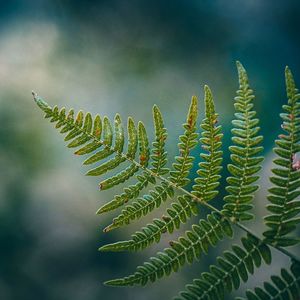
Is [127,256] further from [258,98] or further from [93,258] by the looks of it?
[258,98]

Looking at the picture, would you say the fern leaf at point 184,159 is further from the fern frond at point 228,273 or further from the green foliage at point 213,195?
the fern frond at point 228,273

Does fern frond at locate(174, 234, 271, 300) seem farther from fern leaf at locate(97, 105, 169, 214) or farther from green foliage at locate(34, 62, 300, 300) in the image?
fern leaf at locate(97, 105, 169, 214)

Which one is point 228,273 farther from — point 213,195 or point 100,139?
point 100,139

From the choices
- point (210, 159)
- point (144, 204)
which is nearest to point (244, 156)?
point (210, 159)

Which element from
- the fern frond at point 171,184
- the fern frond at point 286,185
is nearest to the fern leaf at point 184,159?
the fern frond at point 171,184

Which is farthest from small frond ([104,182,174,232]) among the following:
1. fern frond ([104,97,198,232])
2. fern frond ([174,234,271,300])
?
fern frond ([174,234,271,300])

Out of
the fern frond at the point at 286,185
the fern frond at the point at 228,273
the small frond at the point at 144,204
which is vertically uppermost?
the fern frond at the point at 286,185

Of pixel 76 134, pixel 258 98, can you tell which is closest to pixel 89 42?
pixel 258 98
